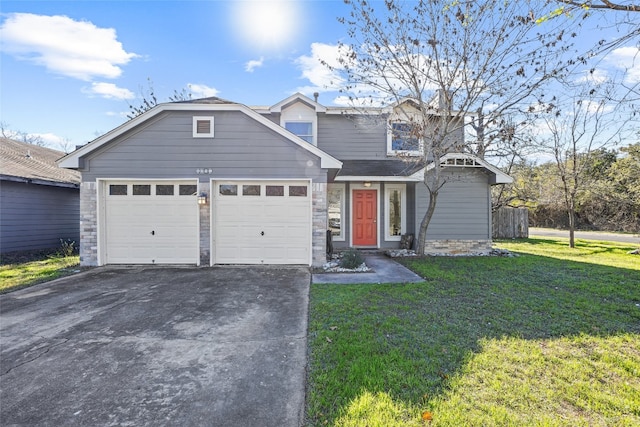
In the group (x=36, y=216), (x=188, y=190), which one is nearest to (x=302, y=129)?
(x=188, y=190)

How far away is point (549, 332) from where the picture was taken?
157 inches

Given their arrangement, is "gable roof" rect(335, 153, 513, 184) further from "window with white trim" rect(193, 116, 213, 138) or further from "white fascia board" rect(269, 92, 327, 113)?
"window with white trim" rect(193, 116, 213, 138)

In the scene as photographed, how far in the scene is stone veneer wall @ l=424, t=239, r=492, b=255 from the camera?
1070cm

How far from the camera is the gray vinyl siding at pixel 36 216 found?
9.74m

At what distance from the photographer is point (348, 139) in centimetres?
1173

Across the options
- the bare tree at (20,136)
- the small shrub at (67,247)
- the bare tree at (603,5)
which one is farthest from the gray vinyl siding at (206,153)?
the bare tree at (20,136)

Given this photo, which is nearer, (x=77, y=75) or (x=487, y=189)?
(x=487, y=189)

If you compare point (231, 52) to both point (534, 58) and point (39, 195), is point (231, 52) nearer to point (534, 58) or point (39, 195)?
point (39, 195)

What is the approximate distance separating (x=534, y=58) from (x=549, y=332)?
24.5 ft

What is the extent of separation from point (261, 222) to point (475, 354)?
20.4ft

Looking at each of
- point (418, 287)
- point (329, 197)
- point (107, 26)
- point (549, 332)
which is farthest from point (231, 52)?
point (549, 332)

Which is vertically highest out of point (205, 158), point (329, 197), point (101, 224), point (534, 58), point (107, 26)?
point (107, 26)

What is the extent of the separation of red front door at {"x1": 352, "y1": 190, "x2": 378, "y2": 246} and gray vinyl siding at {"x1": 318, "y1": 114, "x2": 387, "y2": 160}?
5.06ft

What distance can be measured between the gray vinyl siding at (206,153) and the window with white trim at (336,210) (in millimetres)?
3096
